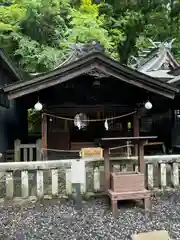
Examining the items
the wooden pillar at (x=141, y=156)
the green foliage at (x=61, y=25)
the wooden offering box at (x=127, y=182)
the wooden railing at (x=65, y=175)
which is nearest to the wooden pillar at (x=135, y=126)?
the wooden railing at (x=65, y=175)

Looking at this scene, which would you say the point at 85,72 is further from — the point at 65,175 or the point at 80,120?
the point at 65,175

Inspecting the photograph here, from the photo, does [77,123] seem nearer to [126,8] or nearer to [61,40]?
[61,40]

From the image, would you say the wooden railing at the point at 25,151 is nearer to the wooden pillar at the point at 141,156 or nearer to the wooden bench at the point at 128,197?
the wooden pillar at the point at 141,156

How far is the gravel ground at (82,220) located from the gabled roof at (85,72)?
350cm

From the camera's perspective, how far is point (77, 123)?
10250 mm

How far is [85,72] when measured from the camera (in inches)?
313

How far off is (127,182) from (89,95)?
519 cm

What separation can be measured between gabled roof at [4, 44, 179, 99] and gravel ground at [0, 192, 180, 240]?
11.5 feet

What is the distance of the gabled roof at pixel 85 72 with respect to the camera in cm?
775

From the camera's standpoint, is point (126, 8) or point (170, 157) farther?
point (126, 8)

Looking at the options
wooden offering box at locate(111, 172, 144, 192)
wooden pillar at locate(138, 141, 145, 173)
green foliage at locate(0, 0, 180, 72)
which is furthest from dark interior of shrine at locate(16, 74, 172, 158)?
green foliage at locate(0, 0, 180, 72)

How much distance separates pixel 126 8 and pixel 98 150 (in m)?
19.2

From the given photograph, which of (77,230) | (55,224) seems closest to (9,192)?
(55,224)

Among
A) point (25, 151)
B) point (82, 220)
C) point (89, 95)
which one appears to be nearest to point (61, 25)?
point (89, 95)
